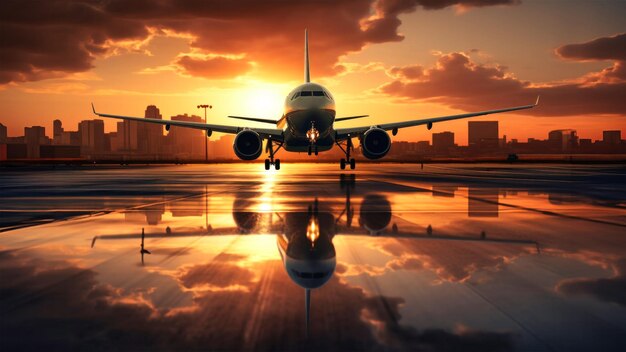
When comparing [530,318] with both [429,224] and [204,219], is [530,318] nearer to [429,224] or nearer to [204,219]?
[429,224]

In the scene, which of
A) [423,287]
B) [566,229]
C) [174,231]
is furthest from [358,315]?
[566,229]

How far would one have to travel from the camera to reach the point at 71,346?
14.8 feet

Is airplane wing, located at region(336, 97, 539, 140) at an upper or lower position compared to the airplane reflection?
upper

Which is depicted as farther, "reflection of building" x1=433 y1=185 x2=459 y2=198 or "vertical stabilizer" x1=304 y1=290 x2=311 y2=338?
"reflection of building" x1=433 y1=185 x2=459 y2=198

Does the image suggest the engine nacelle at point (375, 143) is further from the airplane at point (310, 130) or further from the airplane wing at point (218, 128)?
the airplane wing at point (218, 128)

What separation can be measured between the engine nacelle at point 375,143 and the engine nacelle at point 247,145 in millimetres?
7214

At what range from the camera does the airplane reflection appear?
7.52 metres

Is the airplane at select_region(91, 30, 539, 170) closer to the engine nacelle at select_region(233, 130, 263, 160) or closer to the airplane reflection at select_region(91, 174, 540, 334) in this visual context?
the engine nacelle at select_region(233, 130, 263, 160)

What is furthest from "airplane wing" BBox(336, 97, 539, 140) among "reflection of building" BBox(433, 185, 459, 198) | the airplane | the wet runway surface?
the wet runway surface

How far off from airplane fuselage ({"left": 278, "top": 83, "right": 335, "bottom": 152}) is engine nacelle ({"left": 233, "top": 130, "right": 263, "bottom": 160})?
2.48 meters

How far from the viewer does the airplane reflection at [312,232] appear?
752 cm

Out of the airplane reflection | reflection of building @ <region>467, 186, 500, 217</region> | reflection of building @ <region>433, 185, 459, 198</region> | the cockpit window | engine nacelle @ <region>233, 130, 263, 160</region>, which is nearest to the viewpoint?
the airplane reflection

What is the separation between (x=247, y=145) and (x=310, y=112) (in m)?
5.22

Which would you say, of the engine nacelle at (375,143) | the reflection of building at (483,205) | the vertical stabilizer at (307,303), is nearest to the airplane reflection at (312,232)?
the vertical stabilizer at (307,303)
